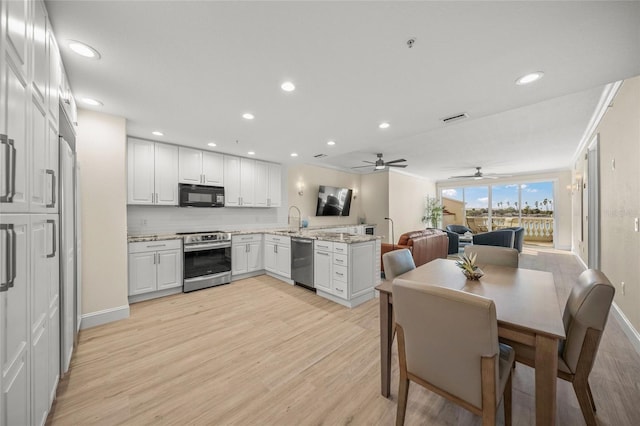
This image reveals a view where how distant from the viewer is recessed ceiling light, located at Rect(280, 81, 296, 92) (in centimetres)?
220

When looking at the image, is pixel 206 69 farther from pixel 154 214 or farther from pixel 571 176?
pixel 571 176

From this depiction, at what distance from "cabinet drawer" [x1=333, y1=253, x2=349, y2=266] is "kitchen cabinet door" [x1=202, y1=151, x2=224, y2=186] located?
8.81 feet

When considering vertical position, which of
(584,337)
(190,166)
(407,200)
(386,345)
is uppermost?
(190,166)

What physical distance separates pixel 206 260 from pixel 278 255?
4.06ft

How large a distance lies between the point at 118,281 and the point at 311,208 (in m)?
4.37

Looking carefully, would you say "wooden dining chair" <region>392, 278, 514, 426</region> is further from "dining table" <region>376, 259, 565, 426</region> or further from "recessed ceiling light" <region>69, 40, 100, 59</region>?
"recessed ceiling light" <region>69, 40, 100, 59</region>

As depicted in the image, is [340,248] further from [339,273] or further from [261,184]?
[261,184]

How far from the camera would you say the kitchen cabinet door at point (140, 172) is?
365cm

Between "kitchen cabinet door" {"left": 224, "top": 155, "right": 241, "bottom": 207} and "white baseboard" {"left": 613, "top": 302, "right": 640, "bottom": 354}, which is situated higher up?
"kitchen cabinet door" {"left": 224, "top": 155, "right": 241, "bottom": 207}

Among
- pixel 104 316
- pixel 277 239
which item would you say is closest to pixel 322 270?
pixel 277 239

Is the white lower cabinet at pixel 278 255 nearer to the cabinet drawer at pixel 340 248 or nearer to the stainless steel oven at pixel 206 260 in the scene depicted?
the stainless steel oven at pixel 206 260

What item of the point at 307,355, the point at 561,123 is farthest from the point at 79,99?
the point at 561,123

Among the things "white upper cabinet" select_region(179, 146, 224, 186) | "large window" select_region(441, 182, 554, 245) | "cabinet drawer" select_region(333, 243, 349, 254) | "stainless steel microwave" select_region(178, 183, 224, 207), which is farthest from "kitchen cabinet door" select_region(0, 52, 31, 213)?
"large window" select_region(441, 182, 554, 245)

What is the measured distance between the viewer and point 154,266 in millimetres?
3590
